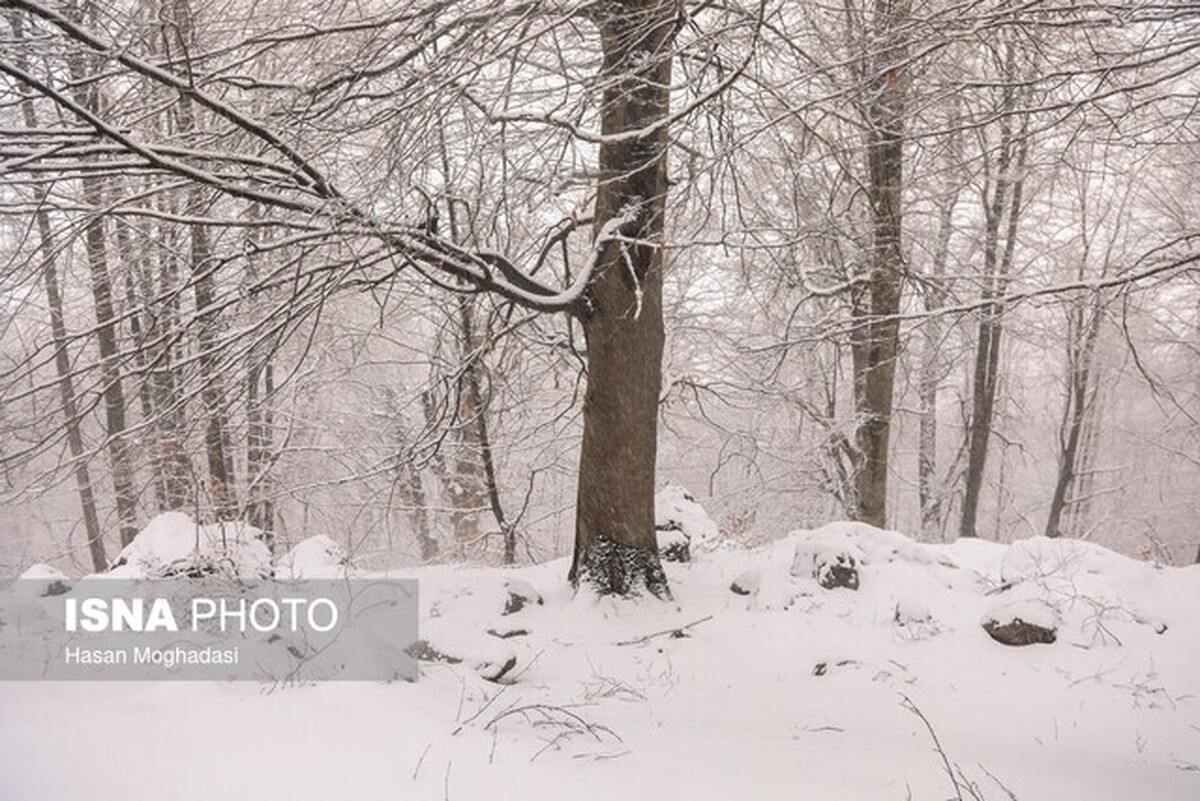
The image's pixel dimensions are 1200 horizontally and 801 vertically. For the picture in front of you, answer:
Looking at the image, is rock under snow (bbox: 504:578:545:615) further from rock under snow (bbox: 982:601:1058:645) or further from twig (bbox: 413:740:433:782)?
rock under snow (bbox: 982:601:1058:645)

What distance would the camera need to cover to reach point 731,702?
4.23m

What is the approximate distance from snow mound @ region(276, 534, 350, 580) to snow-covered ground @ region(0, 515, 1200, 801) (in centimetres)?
5

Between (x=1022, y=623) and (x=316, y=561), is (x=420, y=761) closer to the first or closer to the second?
(x=1022, y=623)

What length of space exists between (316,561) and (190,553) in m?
1.26

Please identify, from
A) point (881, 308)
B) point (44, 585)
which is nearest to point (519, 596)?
point (44, 585)

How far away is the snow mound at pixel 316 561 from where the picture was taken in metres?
5.84

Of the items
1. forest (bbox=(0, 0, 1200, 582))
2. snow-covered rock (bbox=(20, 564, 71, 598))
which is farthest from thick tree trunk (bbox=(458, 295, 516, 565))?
snow-covered rock (bbox=(20, 564, 71, 598))

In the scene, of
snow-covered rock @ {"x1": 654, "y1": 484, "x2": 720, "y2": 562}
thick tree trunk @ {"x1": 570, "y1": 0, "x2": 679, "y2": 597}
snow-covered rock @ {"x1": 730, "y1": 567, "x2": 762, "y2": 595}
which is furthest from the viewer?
snow-covered rock @ {"x1": 654, "y1": 484, "x2": 720, "y2": 562}

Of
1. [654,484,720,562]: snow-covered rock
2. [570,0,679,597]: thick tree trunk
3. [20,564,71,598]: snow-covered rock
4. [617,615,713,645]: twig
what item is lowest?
[617,615,713,645]: twig

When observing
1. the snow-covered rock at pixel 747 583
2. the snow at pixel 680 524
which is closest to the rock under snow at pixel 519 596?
the snow at pixel 680 524

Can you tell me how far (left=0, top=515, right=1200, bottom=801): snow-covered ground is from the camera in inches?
105

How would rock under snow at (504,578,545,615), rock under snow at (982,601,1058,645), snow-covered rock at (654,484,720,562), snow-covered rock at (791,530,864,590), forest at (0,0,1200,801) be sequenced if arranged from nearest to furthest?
forest at (0,0,1200,801) < rock under snow at (982,601,1058,645) < rock under snow at (504,578,545,615) < snow-covered rock at (791,530,864,590) < snow-covered rock at (654,484,720,562)

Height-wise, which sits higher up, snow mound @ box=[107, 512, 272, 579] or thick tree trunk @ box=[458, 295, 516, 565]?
thick tree trunk @ box=[458, 295, 516, 565]

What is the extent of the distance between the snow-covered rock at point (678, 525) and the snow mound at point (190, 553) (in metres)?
3.22
